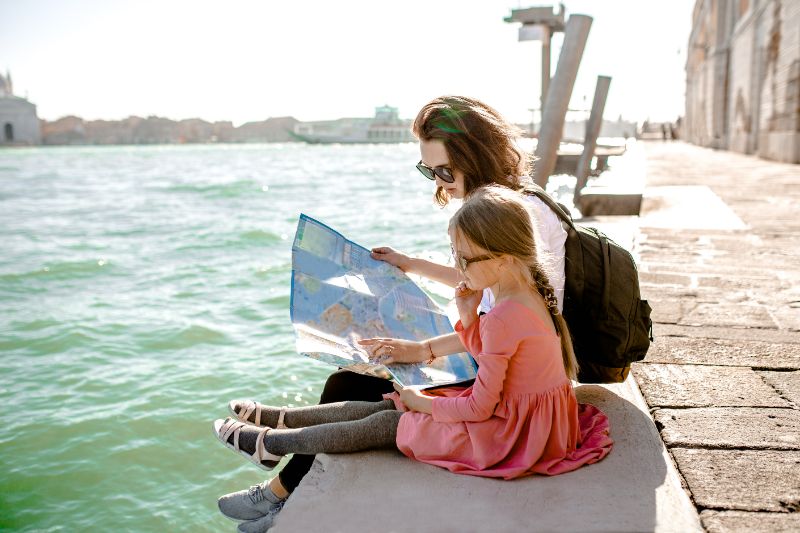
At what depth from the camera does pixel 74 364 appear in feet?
18.3

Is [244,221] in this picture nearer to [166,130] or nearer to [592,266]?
[592,266]

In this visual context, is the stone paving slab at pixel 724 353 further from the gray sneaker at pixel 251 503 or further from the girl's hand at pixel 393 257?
the gray sneaker at pixel 251 503

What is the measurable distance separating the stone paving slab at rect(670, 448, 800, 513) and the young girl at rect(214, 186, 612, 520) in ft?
0.78

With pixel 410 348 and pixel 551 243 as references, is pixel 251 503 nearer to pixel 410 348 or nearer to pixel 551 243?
pixel 410 348

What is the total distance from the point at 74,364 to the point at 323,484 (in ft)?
14.2

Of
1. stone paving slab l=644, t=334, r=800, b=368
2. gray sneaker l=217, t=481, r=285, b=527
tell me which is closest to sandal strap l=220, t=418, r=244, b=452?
gray sneaker l=217, t=481, r=285, b=527

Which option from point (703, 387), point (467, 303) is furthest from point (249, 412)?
point (703, 387)

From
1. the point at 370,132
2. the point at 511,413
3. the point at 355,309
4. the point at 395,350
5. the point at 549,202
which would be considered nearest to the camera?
the point at 511,413

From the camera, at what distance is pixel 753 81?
16625 mm

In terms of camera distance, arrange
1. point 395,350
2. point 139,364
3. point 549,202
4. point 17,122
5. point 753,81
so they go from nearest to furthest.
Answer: point 549,202, point 395,350, point 139,364, point 753,81, point 17,122

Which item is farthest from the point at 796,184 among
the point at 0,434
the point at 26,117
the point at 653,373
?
the point at 26,117

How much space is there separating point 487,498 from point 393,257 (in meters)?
1.18

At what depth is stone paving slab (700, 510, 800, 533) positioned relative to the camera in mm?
1608

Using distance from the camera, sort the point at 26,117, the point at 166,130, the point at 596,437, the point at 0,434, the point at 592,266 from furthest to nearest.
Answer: the point at 166,130, the point at 26,117, the point at 0,434, the point at 592,266, the point at 596,437
